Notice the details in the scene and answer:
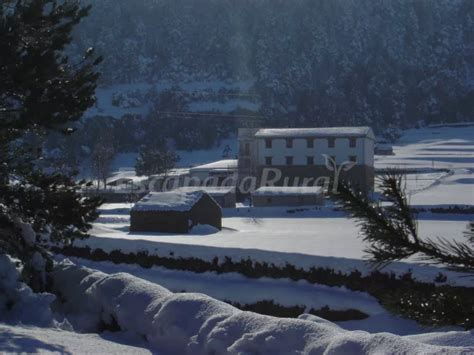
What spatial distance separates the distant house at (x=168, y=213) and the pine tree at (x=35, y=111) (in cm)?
2351

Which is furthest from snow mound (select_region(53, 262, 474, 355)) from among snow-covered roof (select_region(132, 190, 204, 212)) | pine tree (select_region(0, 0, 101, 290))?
snow-covered roof (select_region(132, 190, 204, 212))

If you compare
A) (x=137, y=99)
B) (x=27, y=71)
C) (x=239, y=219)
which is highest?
(x=137, y=99)

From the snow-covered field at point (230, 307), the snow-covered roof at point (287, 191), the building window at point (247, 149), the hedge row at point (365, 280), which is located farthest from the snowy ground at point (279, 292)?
the building window at point (247, 149)

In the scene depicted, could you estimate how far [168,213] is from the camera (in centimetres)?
A: 3806

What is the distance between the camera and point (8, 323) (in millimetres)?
9523

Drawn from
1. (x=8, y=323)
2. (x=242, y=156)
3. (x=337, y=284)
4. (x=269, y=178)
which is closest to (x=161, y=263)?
(x=337, y=284)

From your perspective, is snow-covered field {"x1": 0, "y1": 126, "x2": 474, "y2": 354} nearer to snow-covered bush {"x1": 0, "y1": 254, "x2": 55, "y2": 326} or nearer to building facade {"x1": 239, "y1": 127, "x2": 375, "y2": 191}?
snow-covered bush {"x1": 0, "y1": 254, "x2": 55, "y2": 326}

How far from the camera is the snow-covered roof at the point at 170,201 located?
3831 cm

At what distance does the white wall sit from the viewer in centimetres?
7162

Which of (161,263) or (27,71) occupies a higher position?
(27,71)

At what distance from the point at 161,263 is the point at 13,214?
11.1 meters

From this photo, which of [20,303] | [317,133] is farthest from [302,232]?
[317,133]

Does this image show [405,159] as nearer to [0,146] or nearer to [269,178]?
[269,178]

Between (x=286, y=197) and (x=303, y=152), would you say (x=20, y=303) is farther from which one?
(x=303, y=152)
